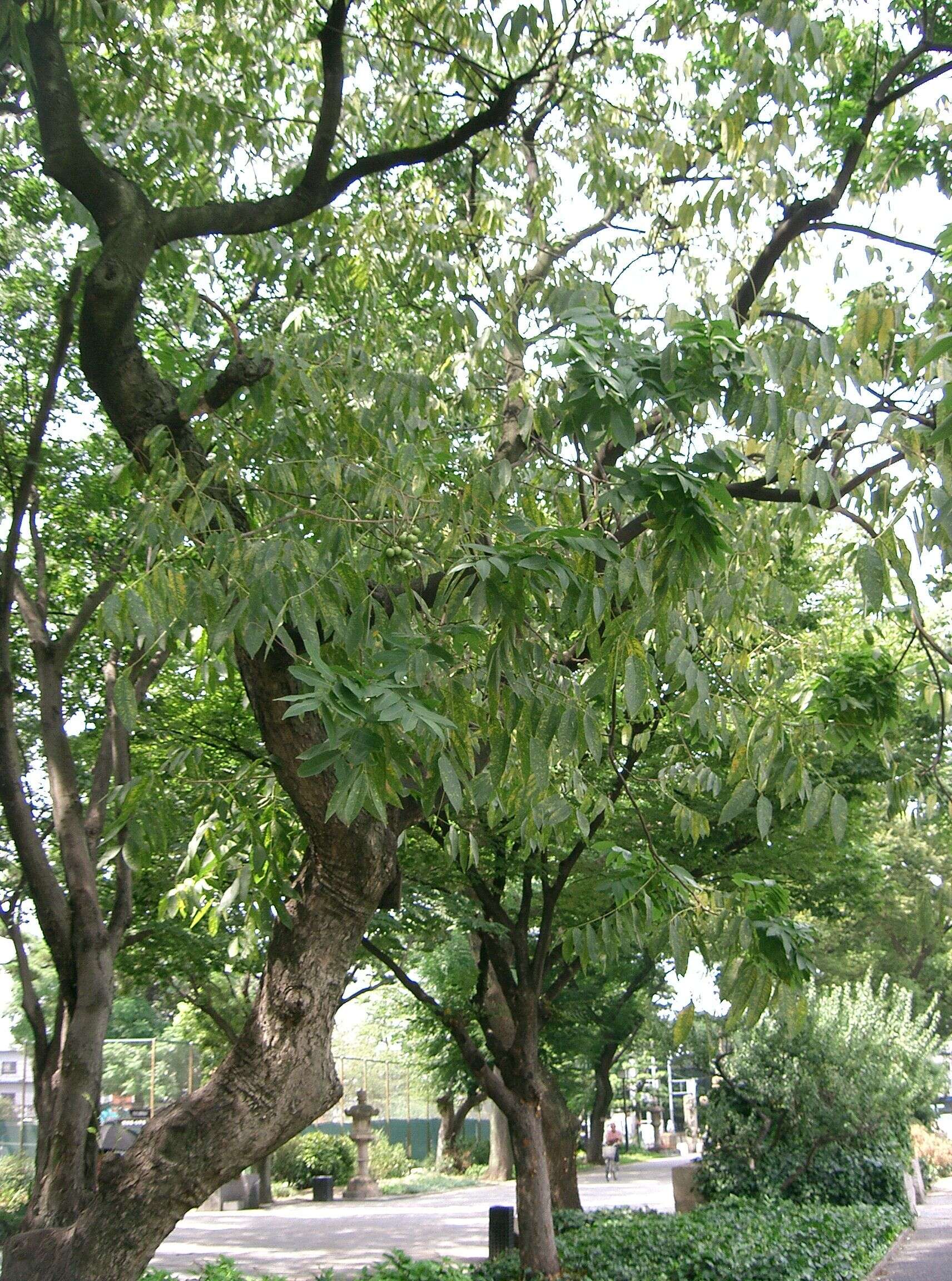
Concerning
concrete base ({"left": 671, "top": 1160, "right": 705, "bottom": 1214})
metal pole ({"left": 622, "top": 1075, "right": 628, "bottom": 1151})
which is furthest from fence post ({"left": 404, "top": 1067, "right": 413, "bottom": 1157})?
concrete base ({"left": 671, "top": 1160, "right": 705, "bottom": 1214})

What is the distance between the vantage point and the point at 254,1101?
4.69 m

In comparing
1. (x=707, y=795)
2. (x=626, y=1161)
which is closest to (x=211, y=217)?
(x=707, y=795)

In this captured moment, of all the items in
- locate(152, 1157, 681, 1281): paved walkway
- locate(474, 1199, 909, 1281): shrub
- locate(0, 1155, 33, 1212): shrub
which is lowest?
locate(152, 1157, 681, 1281): paved walkway

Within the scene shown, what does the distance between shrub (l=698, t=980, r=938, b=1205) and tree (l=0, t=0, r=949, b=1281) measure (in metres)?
10.2

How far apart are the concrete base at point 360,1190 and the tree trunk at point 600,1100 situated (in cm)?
667

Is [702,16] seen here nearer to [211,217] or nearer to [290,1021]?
[211,217]

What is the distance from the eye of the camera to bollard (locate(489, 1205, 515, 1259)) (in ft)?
42.8

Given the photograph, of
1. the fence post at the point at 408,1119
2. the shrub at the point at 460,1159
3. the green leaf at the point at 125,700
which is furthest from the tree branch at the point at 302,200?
the shrub at the point at 460,1159

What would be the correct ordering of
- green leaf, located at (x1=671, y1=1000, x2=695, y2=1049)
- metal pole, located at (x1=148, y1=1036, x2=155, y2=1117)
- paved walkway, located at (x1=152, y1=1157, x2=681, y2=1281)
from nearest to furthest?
green leaf, located at (x1=671, y1=1000, x2=695, y2=1049) < paved walkway, located at (x1=152, y1=1157, x2=681, y2=1281) < metal pole, located at (x1=148, y1=1036, x2=155, y2=1117)

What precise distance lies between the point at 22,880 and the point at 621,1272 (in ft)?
24.3

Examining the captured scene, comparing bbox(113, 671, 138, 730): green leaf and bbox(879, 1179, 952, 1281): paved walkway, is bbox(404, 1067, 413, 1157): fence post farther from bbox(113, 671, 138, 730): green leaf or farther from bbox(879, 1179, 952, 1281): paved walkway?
bbox(113, 671, 138, 730): green leaf

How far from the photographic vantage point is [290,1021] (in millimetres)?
4781

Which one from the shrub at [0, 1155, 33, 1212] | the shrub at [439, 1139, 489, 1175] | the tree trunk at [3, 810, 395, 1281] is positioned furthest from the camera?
the shrub at [439, 1139, 489, 1175]

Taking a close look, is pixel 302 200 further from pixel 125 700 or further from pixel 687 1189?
pixel 687 1189
